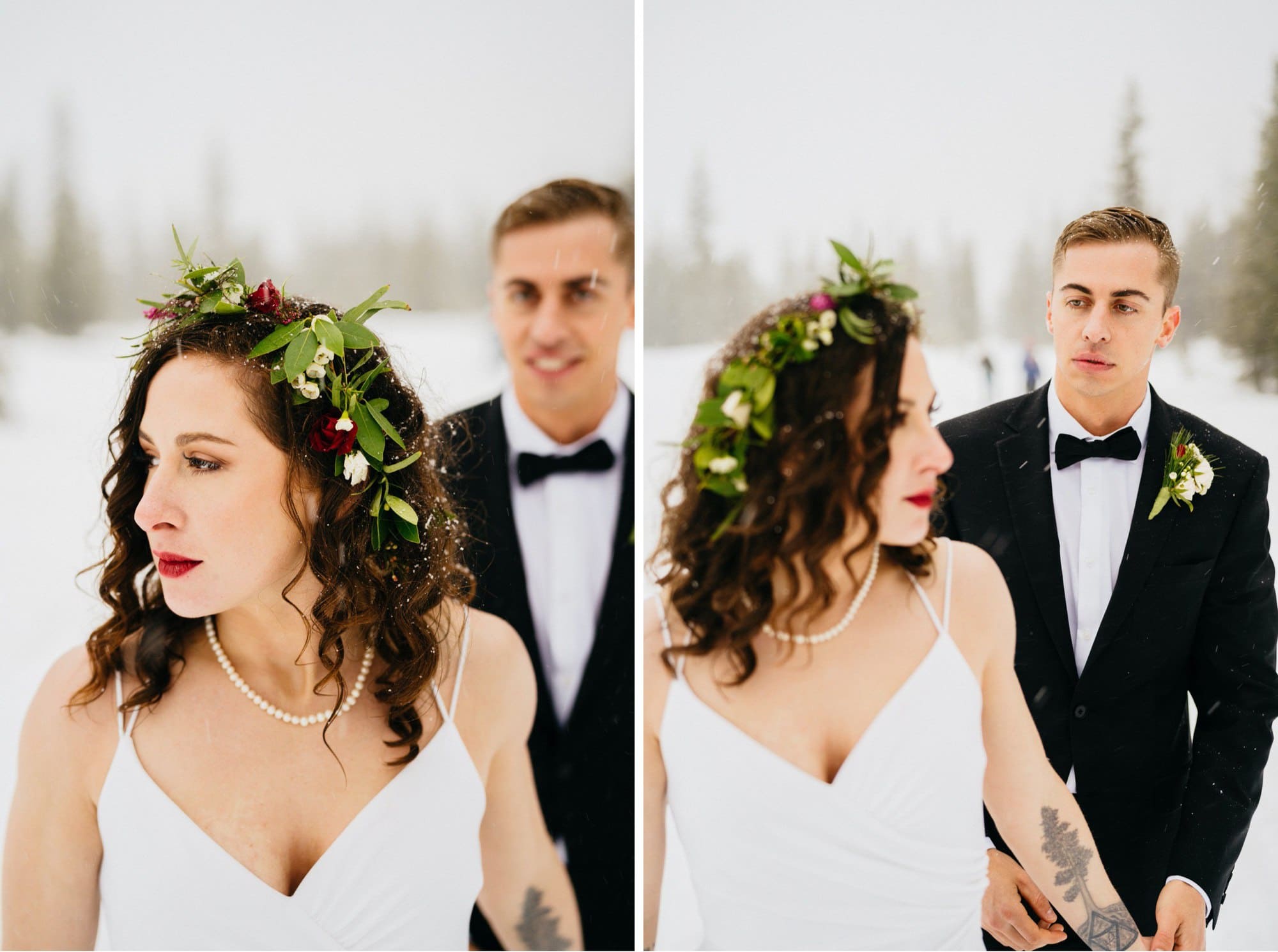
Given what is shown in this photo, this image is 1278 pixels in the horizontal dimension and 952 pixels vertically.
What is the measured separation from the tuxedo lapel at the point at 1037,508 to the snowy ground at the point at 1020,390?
76mm

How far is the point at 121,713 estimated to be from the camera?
1.94 meters

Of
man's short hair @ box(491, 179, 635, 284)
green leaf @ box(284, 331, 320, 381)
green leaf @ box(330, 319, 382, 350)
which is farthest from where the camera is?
man's short hair @ box(491, 179, 635, 284)

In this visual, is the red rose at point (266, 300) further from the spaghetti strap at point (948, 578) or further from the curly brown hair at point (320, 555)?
the spaghetti strap at point (948, 578)

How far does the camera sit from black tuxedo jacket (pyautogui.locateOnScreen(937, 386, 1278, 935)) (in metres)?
1.96

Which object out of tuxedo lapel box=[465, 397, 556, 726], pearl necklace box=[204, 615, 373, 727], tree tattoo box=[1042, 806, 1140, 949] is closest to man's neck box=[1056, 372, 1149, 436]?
tree tattoo box=[1042, 806, 1140, 949]

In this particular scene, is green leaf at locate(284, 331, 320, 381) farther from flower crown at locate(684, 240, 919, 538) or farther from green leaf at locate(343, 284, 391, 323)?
flower crown at locate(684, 240, 919, 538)

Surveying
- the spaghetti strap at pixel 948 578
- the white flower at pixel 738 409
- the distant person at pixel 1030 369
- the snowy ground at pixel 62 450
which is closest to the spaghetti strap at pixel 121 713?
the snowy ground at pixel 62 450

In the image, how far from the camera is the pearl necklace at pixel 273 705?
1962 millimetres

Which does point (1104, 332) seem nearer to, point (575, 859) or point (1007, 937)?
point (1007, 937)

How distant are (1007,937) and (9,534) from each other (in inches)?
90.8

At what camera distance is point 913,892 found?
203 cm

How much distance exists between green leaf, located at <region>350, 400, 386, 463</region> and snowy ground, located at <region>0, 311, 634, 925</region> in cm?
17

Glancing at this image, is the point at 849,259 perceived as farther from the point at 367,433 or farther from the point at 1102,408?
the point at 367,433

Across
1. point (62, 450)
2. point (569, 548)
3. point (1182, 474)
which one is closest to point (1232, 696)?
point (1182, 474)
